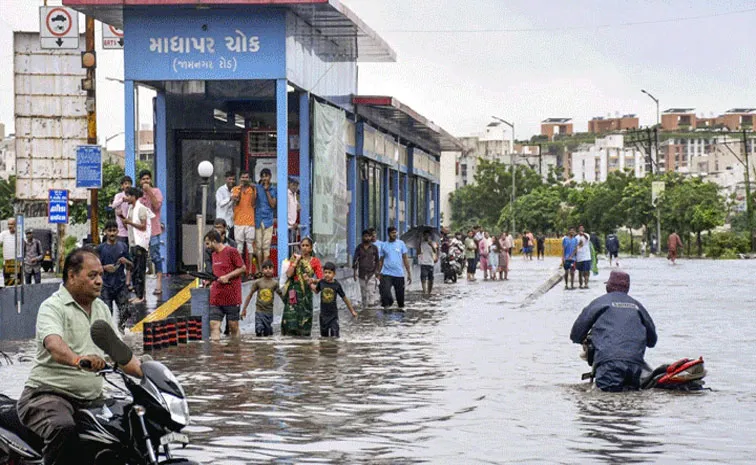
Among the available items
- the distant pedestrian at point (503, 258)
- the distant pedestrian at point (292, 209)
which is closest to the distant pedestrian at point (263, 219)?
the distant pedestrian at point (292, 209)

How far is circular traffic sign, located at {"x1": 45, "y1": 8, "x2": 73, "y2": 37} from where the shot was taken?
29.2 metres

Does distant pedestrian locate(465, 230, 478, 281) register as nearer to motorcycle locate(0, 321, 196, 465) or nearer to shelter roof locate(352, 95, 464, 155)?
shelter roof locate(352, 95, 464, 155)

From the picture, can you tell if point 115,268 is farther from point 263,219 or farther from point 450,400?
point 450,400

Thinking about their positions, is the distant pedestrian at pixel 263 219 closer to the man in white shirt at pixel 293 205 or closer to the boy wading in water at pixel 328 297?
the man in white shirt at pixel 293 205

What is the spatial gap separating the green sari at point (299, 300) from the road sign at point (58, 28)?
8524 mm

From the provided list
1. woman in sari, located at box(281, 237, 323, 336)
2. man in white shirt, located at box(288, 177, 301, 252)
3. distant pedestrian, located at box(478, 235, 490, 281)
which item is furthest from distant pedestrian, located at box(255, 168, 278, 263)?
distant pedestrian, located at box(478, 235, 490, 281)

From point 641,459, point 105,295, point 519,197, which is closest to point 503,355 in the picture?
point 105,295

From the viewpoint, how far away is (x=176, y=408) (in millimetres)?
7688

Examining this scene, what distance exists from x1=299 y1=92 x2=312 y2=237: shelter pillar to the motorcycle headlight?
22215mm

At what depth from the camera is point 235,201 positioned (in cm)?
2706

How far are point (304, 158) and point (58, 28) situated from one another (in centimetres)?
503

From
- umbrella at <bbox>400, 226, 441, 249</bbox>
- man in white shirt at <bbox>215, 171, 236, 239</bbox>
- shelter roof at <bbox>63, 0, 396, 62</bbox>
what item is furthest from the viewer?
umbrella at <bbox>400, 226, 441, 249</bbox>

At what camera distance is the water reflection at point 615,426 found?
11102 millimetres

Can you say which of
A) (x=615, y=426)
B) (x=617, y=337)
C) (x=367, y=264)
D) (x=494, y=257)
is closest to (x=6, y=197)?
(x=494, y=257)
